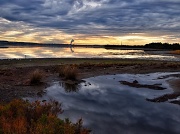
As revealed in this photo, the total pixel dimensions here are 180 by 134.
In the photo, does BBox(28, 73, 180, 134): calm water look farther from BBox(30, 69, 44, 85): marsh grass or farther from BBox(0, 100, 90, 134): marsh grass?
BBox(0, 100, 90, 134): marsh grass

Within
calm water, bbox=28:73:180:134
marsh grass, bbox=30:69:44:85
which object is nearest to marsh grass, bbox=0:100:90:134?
calm water, bbox=28:73:180:134

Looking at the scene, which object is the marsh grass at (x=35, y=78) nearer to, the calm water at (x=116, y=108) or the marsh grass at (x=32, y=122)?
the calm water at (x=116, y=108)

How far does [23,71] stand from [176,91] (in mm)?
14950

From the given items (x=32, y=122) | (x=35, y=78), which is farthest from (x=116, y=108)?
(x=35, y=78)

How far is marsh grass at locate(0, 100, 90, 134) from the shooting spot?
26.2 feet

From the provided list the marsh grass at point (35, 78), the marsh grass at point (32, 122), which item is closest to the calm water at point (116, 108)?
the marsh grass at point (35, 78)

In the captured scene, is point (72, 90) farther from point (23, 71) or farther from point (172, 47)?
point (172, 47)

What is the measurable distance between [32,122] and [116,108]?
5923mm

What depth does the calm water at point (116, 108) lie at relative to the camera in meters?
11.1

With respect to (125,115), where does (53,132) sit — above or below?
above

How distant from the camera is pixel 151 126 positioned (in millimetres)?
11320

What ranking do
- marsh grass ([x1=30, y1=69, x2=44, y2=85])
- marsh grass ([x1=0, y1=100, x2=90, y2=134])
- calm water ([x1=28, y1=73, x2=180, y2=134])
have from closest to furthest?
marsh grass ([x1=0, y1=100, x2=90, y2=134]) < calm water ([x1=28, y1=73, x2=180, y2=134]) < marsh grass ([x1=30, y1=69, x2=44, y2=85])

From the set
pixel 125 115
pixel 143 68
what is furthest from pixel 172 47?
pixel 125 115

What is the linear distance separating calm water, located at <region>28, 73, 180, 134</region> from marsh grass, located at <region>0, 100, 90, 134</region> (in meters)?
1.48
